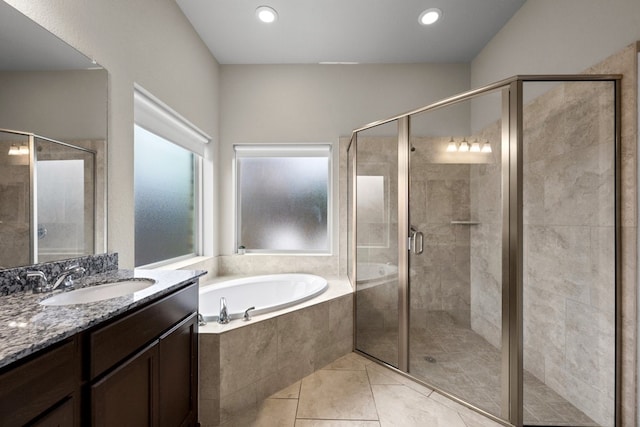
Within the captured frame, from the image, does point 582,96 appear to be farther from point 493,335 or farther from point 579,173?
point 493,335

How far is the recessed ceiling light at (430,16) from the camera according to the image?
7.00 feet

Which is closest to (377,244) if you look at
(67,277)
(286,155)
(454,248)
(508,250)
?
(454,248)

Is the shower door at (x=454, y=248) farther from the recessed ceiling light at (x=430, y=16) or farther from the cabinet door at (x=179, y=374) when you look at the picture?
the cabinet door at (x=179, y=374)

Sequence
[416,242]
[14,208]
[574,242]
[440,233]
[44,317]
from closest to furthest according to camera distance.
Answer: [44,317] → [14,208] → [574,242] → [416,242] → [440,233]

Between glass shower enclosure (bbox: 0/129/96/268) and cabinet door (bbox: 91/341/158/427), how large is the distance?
0.63 m

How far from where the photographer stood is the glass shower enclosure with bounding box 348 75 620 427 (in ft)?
4.87

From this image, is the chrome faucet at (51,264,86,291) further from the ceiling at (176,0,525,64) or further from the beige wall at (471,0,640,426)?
the beige wall at (471,0,640,426)

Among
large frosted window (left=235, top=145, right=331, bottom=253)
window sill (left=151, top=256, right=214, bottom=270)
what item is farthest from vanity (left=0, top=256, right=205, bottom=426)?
large frosted window (left=235, top=145, right=331, bottom=253)

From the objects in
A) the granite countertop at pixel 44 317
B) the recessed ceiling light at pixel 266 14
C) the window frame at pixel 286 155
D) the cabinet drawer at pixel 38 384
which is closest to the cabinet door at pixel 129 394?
the cabinet drawer at pixel 38 384

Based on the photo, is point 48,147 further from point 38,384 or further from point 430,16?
point 430,16

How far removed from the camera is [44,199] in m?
1.14

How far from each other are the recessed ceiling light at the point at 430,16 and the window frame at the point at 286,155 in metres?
1.33

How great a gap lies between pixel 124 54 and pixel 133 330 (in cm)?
153

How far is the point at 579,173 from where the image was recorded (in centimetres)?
159
